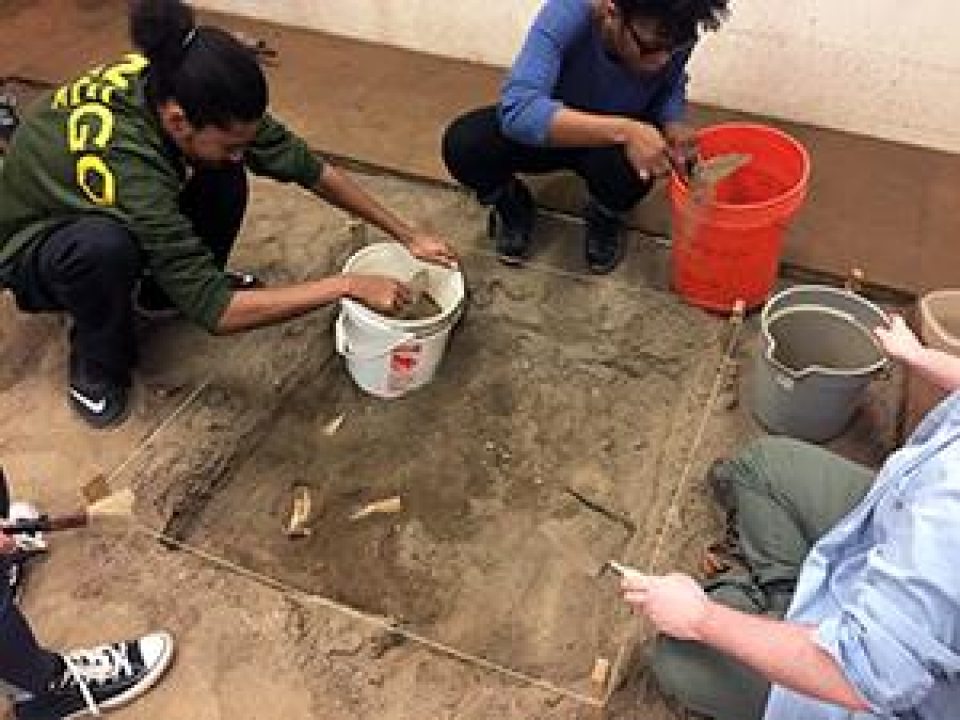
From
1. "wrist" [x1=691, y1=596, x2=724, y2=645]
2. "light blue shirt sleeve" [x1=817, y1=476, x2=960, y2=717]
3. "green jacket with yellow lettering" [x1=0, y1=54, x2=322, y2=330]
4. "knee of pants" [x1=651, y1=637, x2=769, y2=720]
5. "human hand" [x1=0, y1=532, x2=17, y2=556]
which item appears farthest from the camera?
"green jacket with yellow lettering" [x1=0, y1=54, x2=322, y2=330]

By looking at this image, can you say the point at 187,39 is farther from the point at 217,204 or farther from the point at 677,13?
the point at 677,13

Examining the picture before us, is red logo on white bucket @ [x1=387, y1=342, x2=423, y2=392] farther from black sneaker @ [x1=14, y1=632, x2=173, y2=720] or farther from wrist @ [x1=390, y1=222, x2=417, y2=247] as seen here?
black sneaker @ [x1=14, y1=632, x2=173, y2=720]

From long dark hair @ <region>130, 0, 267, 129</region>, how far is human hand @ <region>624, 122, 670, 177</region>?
0.66 metres

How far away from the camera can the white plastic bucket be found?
177 cm

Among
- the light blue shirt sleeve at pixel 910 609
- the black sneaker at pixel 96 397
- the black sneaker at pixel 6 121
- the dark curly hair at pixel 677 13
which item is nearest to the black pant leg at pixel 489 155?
the dark curly hair at pixel 677 13

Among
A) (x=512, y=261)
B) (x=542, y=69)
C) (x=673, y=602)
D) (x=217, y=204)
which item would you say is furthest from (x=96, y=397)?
(x=673, y=602)

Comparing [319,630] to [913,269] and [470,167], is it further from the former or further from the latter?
[913,269]

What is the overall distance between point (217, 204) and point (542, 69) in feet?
2.07

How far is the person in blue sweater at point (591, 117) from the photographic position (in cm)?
178

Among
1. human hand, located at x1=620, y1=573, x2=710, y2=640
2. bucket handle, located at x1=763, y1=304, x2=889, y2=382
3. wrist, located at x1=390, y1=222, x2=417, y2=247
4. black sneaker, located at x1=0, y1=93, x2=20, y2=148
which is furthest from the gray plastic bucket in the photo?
black sneaker, located at x1=0, y1=93, x2=20, y2=148

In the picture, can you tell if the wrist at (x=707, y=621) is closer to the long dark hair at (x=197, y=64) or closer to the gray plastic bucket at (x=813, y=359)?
the gray plastic bucket at (x=813, y=359)

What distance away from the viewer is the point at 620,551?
170cm

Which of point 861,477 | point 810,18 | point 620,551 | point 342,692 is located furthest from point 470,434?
point 810,18

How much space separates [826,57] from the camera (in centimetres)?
245
